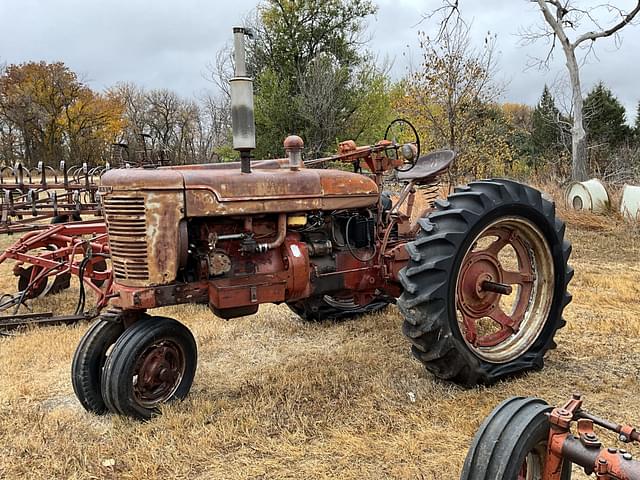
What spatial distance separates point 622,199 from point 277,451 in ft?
30.5

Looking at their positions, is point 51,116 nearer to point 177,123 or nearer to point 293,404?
point 177,123

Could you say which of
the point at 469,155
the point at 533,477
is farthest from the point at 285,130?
the point at 533,477

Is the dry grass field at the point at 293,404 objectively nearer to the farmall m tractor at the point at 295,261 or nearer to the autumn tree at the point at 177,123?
the farmall m tractor at the point at 295,261

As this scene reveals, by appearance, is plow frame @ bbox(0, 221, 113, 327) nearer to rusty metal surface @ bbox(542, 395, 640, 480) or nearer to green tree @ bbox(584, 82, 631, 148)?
rusty metal surface @ bbox(542, 395, 640, 480)

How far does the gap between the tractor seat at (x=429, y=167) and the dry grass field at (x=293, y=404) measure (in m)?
1.33

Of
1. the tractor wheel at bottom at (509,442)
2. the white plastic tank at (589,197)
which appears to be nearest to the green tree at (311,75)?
the white plastic tank at (589,197)

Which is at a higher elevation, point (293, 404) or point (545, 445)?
point (545, 445)

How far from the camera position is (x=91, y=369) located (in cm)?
346

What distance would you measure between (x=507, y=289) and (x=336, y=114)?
1517cm

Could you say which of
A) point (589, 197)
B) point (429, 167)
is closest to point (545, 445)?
point (429, 167)

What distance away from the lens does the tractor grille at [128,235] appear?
323 cm

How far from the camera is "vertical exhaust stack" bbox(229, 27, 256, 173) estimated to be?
3.32 meters

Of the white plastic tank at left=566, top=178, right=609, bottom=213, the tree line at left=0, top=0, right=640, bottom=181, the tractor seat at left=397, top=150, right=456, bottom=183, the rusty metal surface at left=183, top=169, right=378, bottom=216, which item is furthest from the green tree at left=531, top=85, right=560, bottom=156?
the rusty metal surface at left=183, top=169, right=378, bottom=216

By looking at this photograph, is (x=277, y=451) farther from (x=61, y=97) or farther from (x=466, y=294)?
(x=61, y=97)
